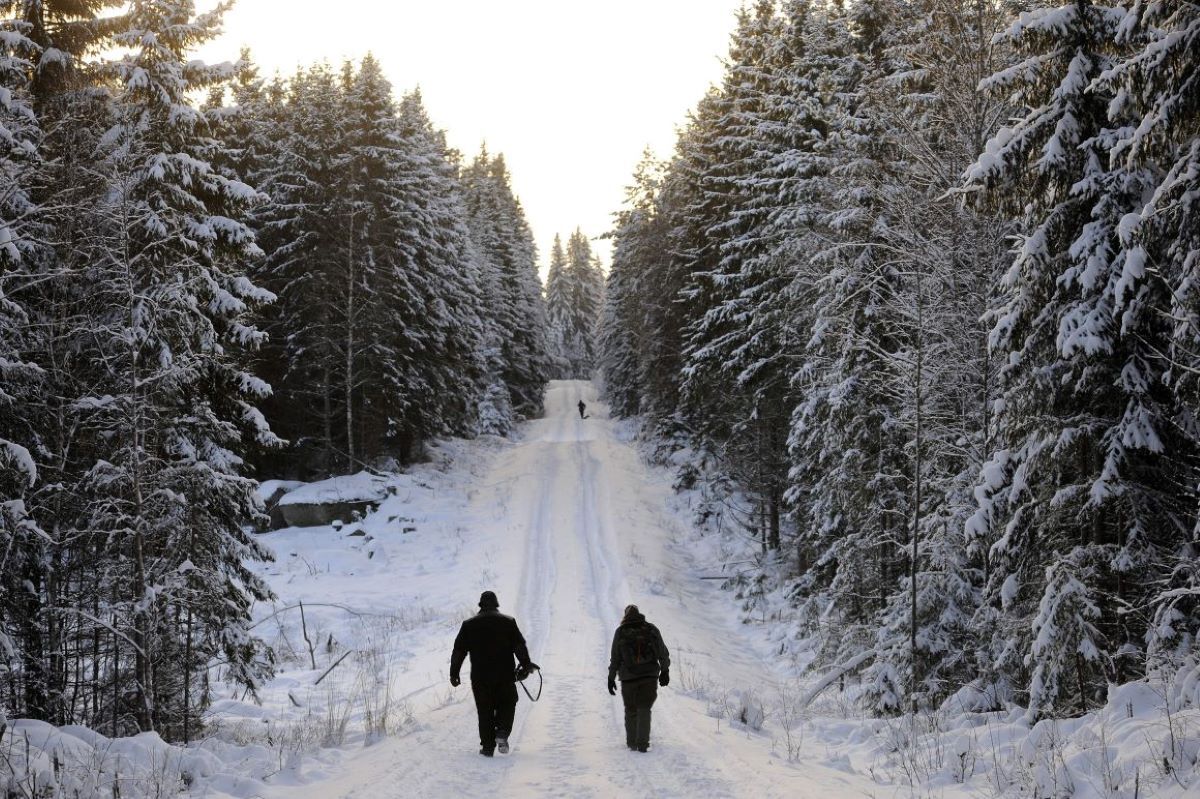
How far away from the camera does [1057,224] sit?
337 inches

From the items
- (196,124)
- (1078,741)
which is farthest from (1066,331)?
(196,124)

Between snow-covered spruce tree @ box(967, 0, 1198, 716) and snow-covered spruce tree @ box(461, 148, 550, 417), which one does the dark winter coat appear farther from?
snow-covered spruce tree @ box(461, 148, 550, 417)

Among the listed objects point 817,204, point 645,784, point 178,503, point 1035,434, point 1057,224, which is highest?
point 817,204

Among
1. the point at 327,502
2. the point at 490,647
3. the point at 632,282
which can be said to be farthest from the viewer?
the point at 632,282

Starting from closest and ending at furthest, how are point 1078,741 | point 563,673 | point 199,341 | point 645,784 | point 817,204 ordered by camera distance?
point 1078,741 → point 645,784 → point 199,341 → point 563,673 → point 817,204

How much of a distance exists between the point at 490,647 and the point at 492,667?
24 centimetres

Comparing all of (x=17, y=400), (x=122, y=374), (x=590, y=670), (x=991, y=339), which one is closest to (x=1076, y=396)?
(x=991, y=339)

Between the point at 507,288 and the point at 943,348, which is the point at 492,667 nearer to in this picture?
the point at 943,348

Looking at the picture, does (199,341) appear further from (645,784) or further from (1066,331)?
(1066,331)

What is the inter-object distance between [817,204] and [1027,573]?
11243 mm

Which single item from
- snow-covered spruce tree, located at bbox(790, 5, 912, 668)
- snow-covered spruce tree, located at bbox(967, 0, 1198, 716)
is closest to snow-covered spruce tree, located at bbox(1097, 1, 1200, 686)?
snow-covered spruce tree, located at bbox(967, 0, 1198, 716)

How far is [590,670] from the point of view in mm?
14312

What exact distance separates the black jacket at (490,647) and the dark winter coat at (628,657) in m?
1.16

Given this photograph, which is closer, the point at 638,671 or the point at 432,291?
the point at 638,671
